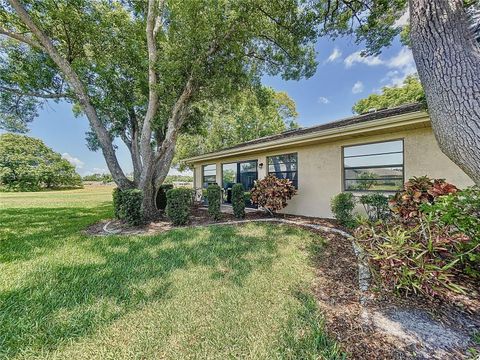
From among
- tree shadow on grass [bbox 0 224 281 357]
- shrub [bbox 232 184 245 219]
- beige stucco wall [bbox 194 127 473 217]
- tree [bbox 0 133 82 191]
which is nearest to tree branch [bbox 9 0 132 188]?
tree shadow on grass [bbox 0 224 281 357]

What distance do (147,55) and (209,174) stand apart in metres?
6.67

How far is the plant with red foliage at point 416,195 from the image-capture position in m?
3.98

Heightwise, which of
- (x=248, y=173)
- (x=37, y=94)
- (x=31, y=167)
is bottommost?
(x=248, y=173)

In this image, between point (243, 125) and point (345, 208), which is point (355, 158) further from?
point (243, 125)

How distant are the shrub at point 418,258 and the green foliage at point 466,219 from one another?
0.08 meters

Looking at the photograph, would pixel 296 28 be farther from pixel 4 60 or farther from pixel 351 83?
pixel 4 60

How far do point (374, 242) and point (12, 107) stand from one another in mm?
14395

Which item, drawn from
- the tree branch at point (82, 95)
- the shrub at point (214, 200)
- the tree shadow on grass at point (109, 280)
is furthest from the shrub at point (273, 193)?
→ the tree branch at point (82, 95)

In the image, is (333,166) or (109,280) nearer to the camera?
(109,280)

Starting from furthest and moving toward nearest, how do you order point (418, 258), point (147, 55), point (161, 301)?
point (147, 55) → point (161, 301) → point (418, 258)

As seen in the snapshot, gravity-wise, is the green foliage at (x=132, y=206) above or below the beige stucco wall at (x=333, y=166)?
below

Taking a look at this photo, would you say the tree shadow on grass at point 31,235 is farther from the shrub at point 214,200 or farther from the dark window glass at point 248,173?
the dark window glass at point 248,173

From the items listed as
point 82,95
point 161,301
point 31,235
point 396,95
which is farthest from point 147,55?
point 396,95

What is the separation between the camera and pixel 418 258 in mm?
2439
